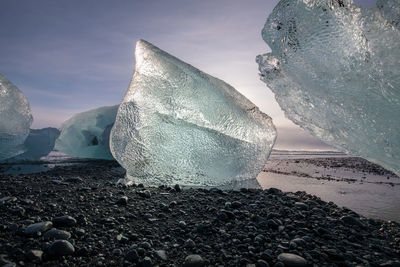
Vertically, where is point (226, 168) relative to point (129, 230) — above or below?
above

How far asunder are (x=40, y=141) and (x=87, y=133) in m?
3.83

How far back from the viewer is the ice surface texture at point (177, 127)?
4617mm

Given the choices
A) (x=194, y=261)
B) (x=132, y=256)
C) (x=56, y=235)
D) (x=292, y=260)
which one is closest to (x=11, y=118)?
(x=56, y=235)

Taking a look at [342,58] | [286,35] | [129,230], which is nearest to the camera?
[129,230]

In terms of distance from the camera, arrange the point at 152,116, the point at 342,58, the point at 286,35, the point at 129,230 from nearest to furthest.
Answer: the point at 129,230 → the point at 342,58 → the point at 286,35 → the point at 152,116

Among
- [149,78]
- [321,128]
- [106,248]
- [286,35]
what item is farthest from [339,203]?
[149,78]

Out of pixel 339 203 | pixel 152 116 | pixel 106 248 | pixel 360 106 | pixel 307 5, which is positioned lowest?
pixel 106 248

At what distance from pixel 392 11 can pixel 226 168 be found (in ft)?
11.0

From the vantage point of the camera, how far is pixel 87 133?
11.1 metres

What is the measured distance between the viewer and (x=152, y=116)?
15.3ft

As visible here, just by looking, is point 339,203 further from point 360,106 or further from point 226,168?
point 226,168

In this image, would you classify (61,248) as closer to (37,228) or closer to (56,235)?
(56,235)

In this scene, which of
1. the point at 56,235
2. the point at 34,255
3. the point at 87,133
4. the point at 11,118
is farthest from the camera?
the point at 87,133

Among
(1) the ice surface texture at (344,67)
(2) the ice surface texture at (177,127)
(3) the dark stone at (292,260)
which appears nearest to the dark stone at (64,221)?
(3) the dark stone at (292,260)
